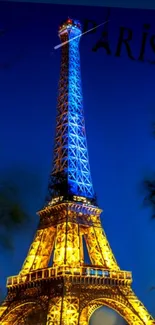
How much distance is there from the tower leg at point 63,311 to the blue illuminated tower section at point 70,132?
3.41 metres

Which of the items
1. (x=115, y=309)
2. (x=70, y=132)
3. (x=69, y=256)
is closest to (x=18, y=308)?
(x=69, y=256)

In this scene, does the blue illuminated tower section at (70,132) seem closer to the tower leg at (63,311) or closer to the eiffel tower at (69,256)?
the eiffel tower at (69,256)

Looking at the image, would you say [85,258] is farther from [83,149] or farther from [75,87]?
[75,87]

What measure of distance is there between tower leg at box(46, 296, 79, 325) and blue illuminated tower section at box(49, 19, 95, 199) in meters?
3.41

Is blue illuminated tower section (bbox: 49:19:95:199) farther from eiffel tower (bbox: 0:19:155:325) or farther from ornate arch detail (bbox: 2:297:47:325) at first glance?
ornate arch detail (bbox: 2:297:47:325)

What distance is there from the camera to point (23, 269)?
49.7 ft

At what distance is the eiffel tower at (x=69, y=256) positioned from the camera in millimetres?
13723

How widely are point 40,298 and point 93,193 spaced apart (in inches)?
144

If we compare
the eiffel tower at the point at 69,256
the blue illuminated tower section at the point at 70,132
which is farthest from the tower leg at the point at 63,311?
the blue illuminated tower section at the point at 70,132

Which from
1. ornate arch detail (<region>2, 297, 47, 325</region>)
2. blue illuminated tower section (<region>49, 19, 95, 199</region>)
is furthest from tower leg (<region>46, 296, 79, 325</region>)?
blue illuminated tower section (<region>49, 19, 95, 199</region>)

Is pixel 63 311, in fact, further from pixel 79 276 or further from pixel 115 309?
pixel 115 309

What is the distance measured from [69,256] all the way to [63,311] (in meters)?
1.74

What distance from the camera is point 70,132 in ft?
55.0

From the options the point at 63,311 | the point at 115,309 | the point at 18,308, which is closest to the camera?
the point at 63,311
